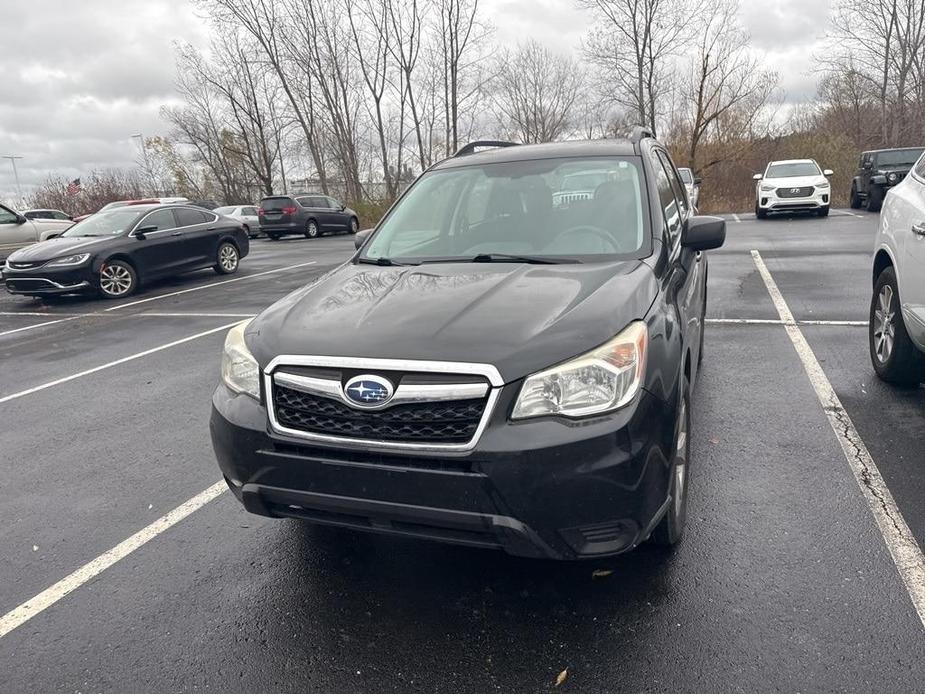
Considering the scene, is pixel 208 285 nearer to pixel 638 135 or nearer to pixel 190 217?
pixel 190 217

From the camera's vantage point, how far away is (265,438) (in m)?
2.47

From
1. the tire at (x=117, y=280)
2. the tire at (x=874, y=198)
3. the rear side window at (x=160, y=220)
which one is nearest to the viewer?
the tire at (x=117, y=280)

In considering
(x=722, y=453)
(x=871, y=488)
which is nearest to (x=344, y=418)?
(x=722, y=453)

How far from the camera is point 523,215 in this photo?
3688mm

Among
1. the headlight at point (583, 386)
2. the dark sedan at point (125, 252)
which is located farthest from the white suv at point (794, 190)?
the headlight at point (583, 386)

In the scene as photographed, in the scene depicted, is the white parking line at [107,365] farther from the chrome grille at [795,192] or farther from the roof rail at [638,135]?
the chrome grille at [795,192]

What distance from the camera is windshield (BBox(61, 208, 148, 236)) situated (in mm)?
12219

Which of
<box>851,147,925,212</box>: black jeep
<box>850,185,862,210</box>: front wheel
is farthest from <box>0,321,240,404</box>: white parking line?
<box>850,185,862,210</box>: front wheel

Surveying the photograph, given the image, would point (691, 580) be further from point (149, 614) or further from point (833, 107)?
point (833, 107)

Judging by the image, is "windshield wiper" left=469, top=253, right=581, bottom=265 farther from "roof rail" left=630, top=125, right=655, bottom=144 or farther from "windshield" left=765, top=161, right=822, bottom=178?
"windshield" left=765, top=161, right=822, bottom=178

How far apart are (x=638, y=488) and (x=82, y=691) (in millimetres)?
2044

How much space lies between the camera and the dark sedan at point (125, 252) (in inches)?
443

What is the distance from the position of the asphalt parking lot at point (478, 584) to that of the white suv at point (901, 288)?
0.73ft

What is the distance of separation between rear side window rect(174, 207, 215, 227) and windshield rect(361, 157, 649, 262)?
1046 centimetres
